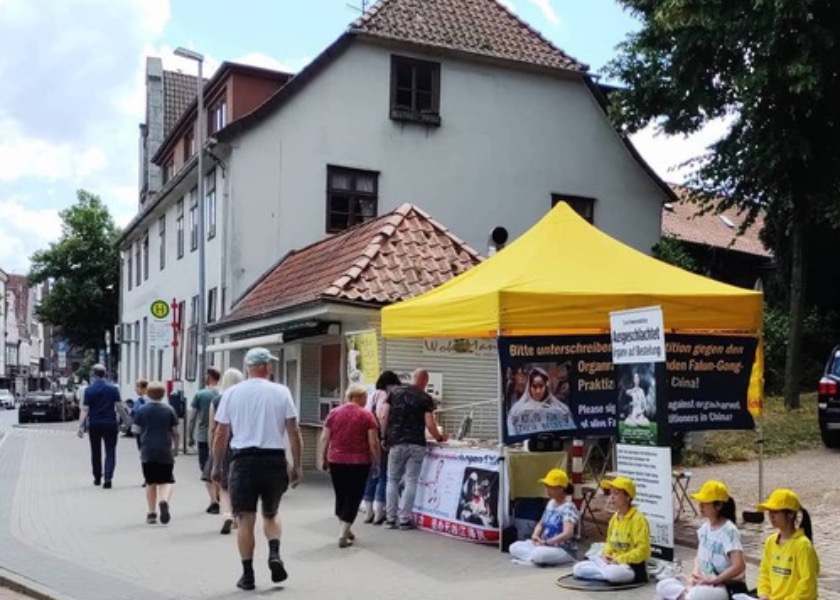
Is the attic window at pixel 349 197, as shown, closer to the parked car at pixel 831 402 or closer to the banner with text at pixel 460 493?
the parked car at pixel 831 402

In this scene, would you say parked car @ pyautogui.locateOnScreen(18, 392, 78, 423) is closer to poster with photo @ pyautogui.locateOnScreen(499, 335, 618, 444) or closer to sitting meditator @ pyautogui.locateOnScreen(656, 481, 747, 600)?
poster with photo @ pyautogui.locateOnScreen(499, 335, 618, 444)

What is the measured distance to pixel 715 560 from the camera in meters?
7.49

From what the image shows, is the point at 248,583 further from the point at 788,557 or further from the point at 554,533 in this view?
the point at 788,557

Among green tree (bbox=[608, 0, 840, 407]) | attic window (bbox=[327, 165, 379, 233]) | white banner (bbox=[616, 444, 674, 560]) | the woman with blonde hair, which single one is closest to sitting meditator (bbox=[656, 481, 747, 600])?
white banner (bbox=[616, 444, 674, 560])

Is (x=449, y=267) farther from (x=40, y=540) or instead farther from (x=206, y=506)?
(x=40, y=540)

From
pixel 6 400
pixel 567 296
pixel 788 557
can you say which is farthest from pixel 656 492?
pixel 6 400

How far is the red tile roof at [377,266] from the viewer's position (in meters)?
16.4

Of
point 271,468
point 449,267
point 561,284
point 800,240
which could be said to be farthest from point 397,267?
point 800,240

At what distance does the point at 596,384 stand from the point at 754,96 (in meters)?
12.1

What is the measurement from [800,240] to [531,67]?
8.04 metres

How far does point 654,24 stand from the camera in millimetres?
23422

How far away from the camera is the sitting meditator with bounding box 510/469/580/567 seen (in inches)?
373

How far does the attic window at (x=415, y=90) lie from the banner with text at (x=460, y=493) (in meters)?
15.2

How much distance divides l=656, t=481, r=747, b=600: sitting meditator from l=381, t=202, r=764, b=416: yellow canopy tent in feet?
11.0
